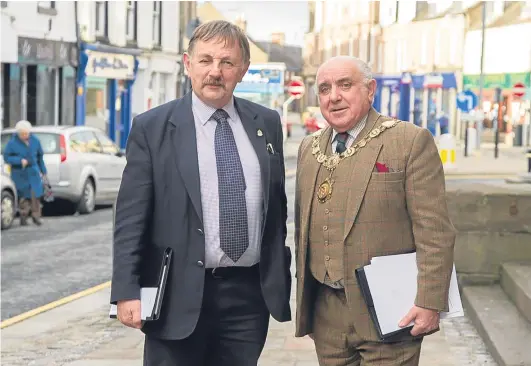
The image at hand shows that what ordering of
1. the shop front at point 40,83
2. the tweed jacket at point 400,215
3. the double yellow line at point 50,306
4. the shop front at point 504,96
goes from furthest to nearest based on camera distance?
the shop front at point 504,96 < the shop front at point 40,83 < the double yellow line at point 50,306 < the tweed jacket at point 400,215

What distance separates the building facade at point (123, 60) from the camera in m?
31.6

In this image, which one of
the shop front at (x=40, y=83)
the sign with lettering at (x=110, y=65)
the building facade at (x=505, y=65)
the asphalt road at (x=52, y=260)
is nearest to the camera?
the asphalt road at (x=52, y=260)

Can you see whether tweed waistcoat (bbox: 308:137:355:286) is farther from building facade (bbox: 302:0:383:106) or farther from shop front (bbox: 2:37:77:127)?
building facade (bbox: 302:0:383:106)

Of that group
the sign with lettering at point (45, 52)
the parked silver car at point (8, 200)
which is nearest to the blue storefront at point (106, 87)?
the sign with lettering at point (45, 52)

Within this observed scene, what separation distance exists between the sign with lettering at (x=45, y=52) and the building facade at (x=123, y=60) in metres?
0.78

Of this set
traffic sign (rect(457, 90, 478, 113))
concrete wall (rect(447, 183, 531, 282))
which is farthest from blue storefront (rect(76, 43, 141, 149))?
concrete wall (rect(447, 183, 531, 282))

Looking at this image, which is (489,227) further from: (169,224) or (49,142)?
(49,142)

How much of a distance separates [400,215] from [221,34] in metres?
0.95

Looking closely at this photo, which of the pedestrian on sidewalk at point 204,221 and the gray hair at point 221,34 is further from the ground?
the gray hair at point 221,34

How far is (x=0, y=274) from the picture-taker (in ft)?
36.2

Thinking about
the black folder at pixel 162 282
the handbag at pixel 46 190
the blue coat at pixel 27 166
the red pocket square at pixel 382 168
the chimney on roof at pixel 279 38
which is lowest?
the handbag at pixel 46 190

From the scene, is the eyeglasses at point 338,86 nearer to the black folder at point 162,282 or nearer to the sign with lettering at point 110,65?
the black folder at point 162,282

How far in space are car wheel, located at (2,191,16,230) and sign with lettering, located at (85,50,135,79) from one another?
16367 millimetres

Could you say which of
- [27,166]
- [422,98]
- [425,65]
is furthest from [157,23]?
[425,65]
